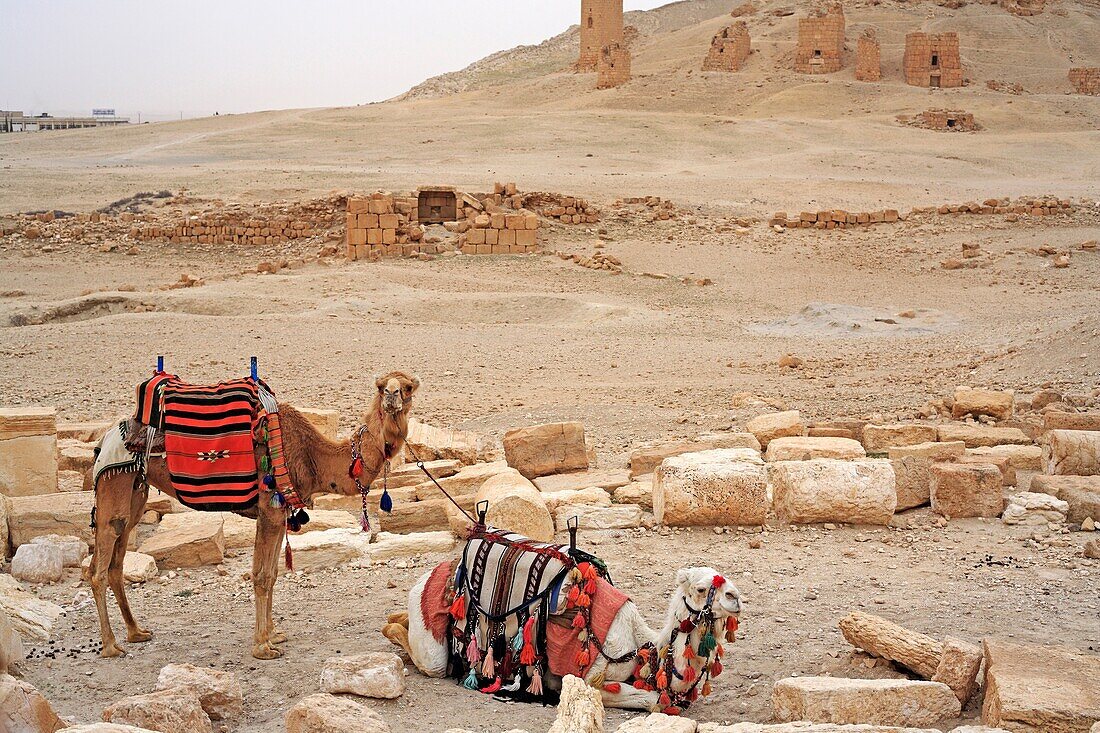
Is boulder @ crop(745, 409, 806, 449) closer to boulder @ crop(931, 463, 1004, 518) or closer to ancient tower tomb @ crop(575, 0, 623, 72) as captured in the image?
boulder @ crop(931, 463, 1004, 518)

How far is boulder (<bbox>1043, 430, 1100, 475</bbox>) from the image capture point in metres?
8.53

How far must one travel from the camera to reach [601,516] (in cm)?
804

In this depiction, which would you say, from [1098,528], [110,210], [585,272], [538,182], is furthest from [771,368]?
[110,210]

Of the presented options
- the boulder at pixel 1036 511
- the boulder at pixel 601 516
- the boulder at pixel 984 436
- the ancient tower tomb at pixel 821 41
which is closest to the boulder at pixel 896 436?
the boulder at pixel 984 436

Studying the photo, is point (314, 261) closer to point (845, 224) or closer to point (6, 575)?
point (845, 224)

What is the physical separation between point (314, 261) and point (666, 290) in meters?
7.80

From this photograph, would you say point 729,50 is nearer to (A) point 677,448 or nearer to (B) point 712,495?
(A) point 677,448

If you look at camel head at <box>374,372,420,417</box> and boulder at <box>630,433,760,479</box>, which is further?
boulder at <box>630,433,760,479</box>

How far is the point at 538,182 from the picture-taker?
3209 centimetres

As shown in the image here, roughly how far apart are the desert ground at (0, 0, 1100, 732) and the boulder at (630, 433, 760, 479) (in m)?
1.11

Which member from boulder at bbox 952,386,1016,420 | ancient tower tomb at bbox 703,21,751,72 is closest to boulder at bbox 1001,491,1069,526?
boulder at bbox 952,386,1016,420

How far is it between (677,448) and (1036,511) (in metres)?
2.84

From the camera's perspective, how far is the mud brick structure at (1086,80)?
2013 inches

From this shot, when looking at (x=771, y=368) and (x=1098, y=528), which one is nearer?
(x=1098, y=528)
